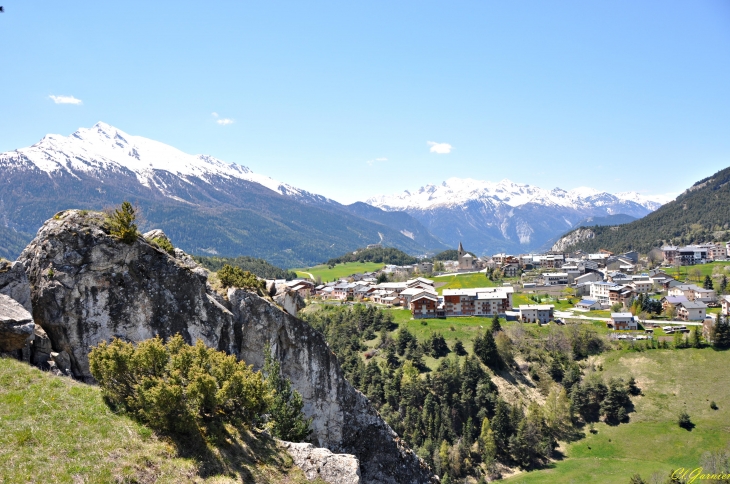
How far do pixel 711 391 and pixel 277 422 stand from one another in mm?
82604

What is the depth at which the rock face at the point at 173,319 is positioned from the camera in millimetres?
25438

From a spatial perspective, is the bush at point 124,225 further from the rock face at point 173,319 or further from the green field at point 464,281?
the green field at point 464,281

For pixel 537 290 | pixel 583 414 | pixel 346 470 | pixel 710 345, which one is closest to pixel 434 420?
pixel 583 414

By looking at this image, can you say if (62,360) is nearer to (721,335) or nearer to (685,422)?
(685,422)

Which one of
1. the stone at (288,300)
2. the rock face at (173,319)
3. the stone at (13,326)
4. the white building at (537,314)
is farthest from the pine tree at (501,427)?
the stone at (13,326)

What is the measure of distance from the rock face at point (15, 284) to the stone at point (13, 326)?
1693mm

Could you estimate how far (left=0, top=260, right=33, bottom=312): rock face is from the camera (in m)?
24.3

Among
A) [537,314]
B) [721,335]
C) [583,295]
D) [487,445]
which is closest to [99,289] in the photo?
[487,445]

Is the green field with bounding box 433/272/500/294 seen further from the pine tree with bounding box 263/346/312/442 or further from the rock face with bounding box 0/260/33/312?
the rock face with bounding box 0/260/33/312

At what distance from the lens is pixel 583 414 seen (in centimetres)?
8406

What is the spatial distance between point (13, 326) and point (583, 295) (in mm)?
153193

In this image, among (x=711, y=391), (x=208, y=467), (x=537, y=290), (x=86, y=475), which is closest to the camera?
(x=86, y=475)

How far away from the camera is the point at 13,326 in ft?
71.0

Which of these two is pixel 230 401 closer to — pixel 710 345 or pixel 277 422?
pixel 277 422
